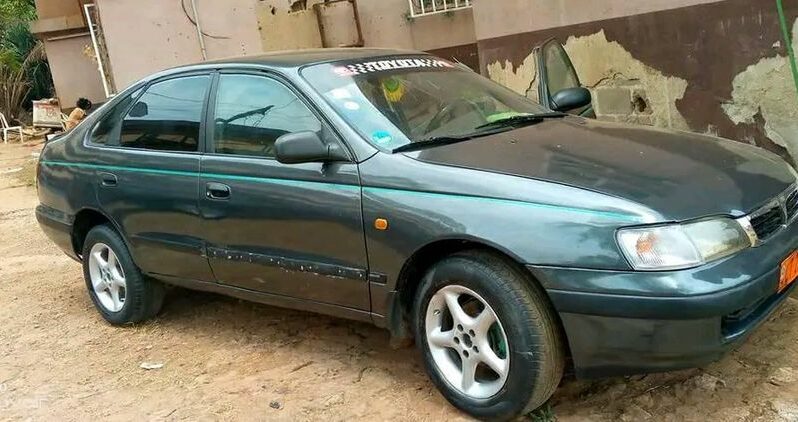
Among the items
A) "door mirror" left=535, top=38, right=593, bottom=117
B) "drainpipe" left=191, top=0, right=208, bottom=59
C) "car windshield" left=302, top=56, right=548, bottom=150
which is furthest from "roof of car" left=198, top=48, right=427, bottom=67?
"drainpipe" left=191, top=0, right=208, bottom=59

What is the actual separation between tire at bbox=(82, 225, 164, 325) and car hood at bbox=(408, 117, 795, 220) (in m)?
2.30

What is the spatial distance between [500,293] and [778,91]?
3550 mm

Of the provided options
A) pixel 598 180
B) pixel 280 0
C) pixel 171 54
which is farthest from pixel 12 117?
pixel 598 180

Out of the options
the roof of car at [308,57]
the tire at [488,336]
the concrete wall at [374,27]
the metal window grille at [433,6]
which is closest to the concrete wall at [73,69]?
the concrete wall at [374,27]

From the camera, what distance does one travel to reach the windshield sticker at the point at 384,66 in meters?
3.91

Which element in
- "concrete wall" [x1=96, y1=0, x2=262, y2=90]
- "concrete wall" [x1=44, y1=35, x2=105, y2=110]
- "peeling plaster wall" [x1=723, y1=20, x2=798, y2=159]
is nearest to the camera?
"peeling plaster wall" [x1=723, y1=20, x2=798, y2=159]

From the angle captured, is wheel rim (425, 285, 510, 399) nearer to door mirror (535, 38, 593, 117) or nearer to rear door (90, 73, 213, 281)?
rear door (90, 73, 213, 281)

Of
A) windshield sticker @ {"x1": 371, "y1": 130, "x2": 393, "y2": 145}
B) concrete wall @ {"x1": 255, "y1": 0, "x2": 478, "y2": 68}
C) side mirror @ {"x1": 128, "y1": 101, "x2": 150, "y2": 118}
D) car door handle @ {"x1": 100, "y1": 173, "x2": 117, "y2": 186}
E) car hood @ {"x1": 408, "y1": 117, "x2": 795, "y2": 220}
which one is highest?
concrete wall @ {"x1": 255, "y1": 0, "x2": 478, "y2": 68}

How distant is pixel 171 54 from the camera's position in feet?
35.5

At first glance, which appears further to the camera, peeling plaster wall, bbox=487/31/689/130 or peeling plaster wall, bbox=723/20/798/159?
peeling plaster wall, bbox=487/31/689/130

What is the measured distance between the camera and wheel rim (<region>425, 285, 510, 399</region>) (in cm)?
311

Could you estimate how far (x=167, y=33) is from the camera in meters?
10.8

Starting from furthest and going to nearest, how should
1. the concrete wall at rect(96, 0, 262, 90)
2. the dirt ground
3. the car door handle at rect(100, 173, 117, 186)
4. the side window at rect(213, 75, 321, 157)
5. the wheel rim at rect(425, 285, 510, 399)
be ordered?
1. the concrete wall at rect(96, 0, 262, 90)
2. the car door handle at rect(100, 173, 117, 186)
3. the side window at rect(213, 75, 321, 157)
4. the dirt ground
5. the wheel rim at rect(425, 285, 510, 399)

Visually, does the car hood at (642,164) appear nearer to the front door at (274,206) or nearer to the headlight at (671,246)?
the headlight at (671,246)
